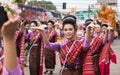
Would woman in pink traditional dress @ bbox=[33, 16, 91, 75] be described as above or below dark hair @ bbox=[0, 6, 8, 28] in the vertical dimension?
below

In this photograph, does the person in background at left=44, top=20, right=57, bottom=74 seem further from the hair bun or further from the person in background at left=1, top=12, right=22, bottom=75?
the person in background at left=1, top=12, right=22, bottom=75

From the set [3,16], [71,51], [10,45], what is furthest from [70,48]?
[10,45]

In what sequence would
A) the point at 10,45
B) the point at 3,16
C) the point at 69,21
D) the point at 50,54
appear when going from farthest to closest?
1. the point at 50,54
2. the point at 69,21
3. the point at 3,16
4. the point at 10,45

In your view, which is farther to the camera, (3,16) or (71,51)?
(71,51)

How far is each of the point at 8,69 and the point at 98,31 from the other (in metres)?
6.47

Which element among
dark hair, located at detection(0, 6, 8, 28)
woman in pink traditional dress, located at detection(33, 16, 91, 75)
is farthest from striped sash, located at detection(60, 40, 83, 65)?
dark hair, located at detection(0, 6, 8, 28)

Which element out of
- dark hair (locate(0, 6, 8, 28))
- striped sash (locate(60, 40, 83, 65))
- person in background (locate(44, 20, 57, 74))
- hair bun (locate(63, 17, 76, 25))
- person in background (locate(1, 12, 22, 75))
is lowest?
person in background (locate(44, 20, 57, 74))

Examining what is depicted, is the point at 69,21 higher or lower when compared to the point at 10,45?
lower

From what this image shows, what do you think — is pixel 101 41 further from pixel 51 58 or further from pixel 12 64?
pixel 12 64

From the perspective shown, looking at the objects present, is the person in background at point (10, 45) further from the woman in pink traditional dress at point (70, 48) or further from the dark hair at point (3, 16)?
the woman in pink traditional dress at point (70, 48)

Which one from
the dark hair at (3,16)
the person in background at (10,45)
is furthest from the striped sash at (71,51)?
the person in background at (10,45)

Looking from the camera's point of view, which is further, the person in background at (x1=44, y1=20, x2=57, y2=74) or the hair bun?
the person in background at (x1=44, y1=20, x2=57, y2=74)

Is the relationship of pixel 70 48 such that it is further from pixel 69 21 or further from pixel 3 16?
pixel 3 16

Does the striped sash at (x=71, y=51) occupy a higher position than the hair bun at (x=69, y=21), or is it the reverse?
the hair bun at (x=69, y=21)
